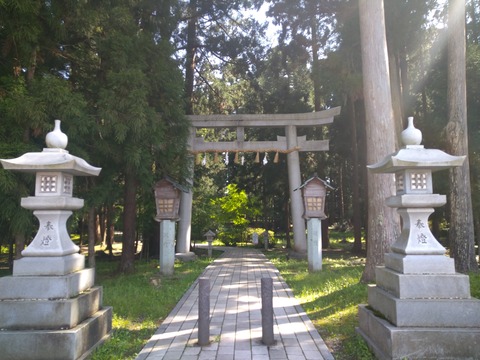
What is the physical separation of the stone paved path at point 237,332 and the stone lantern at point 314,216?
9.09 ft

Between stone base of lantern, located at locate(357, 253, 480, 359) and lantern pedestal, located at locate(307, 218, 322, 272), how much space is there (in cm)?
695

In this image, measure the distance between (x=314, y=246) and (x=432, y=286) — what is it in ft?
24.0

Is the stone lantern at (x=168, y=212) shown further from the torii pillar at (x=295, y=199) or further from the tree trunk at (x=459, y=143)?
→ the tree trunk at (x=459, y=143)

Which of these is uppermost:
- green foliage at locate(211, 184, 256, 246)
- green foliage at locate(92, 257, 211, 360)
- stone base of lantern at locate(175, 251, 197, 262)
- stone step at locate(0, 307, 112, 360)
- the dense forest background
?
A: the dense forest background

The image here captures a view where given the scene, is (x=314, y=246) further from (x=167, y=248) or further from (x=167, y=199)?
(x=167, y=199)

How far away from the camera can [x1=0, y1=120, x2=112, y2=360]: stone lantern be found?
4.29m

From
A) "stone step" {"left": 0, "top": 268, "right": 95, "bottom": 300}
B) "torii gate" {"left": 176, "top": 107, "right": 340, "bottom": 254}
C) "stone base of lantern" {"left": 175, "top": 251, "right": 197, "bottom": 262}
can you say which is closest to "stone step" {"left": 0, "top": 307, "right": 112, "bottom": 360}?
"stone step" {"left": 0, "top": 268, "right": 95, "bottom": 300}

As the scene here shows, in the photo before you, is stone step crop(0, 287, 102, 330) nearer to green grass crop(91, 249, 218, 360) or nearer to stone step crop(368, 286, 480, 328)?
green grass crop(91, 249, 218, 360)

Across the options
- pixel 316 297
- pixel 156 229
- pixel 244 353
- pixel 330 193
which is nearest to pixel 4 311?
pixel 244 353

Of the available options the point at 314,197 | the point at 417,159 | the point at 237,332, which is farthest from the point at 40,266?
the point at 314,197

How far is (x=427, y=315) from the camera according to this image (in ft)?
14.2

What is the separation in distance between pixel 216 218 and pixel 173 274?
491 inches

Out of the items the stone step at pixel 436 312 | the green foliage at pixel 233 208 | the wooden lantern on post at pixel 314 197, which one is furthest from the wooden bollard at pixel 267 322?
the green foliage at pixel 233 208

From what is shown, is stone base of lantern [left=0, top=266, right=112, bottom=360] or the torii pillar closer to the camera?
stone base of lantern [left=0, top=266, right=112, bottom=360]
